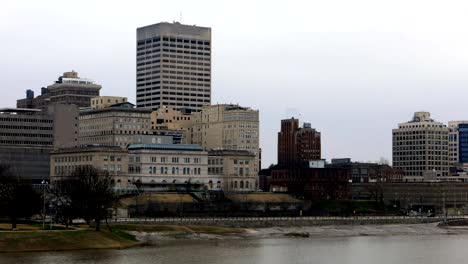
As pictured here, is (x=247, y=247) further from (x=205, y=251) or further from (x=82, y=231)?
(x=82, y=231)

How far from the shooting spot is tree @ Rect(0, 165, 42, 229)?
160m

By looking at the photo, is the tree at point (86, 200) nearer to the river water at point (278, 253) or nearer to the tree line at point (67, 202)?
the tree line at point (67, 202)

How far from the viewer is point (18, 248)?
141m

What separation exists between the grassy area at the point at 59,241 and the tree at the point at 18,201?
29.4 ft

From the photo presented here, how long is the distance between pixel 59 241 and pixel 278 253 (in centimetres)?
3370

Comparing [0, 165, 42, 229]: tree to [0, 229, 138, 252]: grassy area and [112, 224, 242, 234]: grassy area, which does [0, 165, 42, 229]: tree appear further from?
[112, 224, 242, 234]: grassy area

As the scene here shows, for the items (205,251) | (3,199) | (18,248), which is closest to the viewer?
(18,248)

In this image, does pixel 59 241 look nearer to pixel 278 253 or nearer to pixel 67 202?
pixel 67 202

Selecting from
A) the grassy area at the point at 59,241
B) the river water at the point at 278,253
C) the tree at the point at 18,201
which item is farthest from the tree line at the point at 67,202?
the river water at the point at 278,253

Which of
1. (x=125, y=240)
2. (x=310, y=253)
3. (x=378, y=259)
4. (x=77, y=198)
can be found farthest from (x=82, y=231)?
(x=378, y=259)

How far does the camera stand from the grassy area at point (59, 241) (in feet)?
465

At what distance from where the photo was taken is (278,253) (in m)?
151

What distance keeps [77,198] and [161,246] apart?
2200cm

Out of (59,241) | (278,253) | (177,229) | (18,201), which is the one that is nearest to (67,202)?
(18,201)
